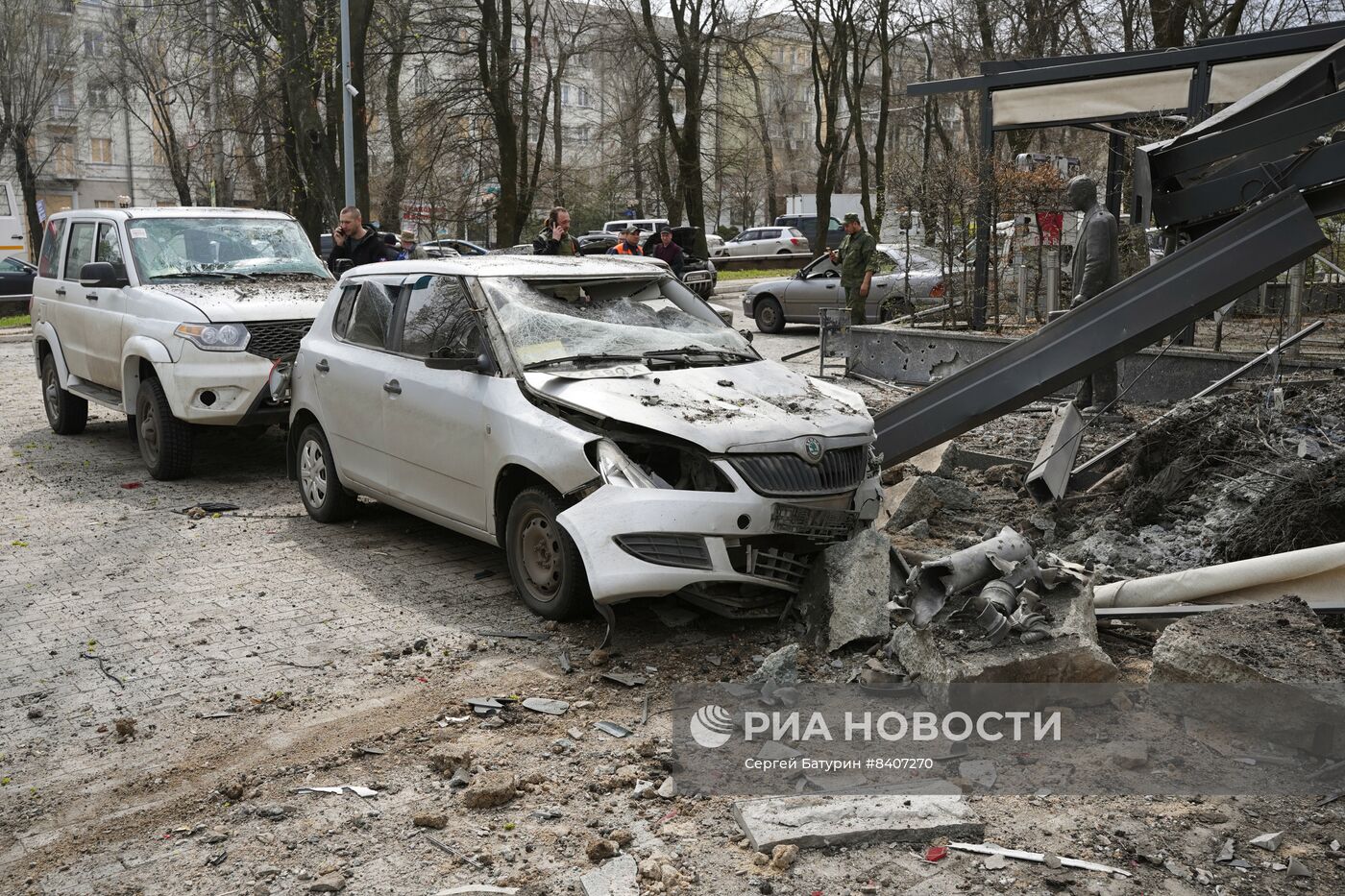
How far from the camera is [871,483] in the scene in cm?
619

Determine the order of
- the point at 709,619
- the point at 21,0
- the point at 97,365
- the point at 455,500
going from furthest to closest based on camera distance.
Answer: the point at 21,0 < the point at 97,365 < the point at 455,500 < the point at 709,619

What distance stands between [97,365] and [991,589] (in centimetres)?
868

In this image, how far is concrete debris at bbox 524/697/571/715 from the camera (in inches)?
196

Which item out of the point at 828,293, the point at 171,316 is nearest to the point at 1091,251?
the point at 171,316

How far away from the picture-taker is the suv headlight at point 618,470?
18.2 feet

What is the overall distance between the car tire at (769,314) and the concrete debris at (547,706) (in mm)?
16242

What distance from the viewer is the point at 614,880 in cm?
365

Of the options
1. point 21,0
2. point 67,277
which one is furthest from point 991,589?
point 21,0

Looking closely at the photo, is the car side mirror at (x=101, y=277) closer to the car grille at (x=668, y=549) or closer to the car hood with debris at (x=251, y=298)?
the car hood with debris at (x=251, y=298)

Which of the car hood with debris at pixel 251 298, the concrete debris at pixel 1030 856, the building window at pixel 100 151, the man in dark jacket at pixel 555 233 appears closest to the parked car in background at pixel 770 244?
the man in dark jacket at pixel 555 233

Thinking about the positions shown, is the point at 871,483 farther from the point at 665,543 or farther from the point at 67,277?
the point at 67,277

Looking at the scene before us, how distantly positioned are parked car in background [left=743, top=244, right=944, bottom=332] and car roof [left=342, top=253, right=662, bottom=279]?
9985mm

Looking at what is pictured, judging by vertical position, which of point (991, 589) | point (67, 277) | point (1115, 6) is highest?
point (1115, 6)

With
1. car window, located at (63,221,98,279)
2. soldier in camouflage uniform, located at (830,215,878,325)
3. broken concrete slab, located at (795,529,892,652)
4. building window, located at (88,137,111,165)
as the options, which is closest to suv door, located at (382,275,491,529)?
broken concrete slab, located at (795,529,892,652)
